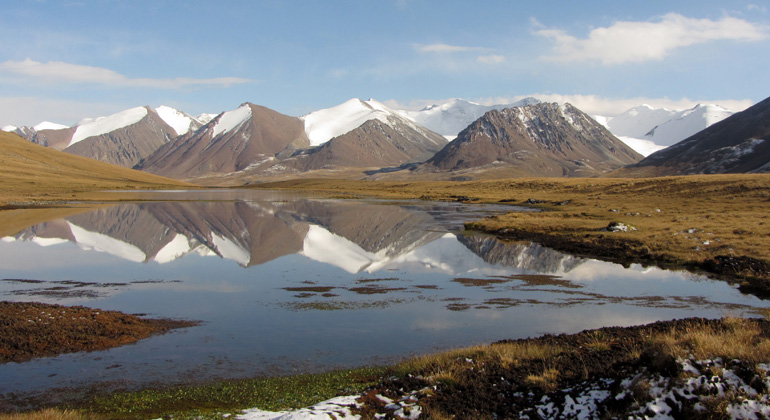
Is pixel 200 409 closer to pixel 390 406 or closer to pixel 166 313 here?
pixel 390 406

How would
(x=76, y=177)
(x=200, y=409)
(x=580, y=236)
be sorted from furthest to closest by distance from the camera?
(x=76, y=177) < (x=580, y=236) < (x=200, y=409)

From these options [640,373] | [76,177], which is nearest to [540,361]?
[640,373]

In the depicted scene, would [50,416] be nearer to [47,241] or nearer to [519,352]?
[519,352]

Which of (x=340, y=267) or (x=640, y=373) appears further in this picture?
(x=340, y=267)

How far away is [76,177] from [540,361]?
20480 cm

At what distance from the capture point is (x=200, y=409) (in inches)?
490

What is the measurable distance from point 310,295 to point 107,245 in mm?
27267

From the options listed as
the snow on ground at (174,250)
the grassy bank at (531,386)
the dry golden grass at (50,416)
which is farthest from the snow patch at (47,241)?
the dry golden grass at (50,416)

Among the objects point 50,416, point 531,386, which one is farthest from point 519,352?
point 50,416

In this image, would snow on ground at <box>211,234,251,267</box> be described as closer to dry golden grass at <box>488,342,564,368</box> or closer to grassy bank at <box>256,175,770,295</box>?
dry golden grass at <box>488,342,564,368</box>

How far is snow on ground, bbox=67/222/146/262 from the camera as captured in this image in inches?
1553

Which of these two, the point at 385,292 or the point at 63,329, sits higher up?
the point at 63,329

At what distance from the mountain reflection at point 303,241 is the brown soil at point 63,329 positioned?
Result: 15.8 meters

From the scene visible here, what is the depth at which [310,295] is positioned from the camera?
26.3m
